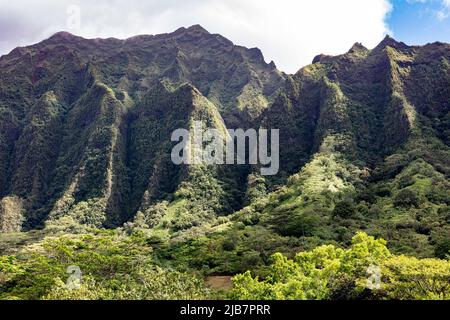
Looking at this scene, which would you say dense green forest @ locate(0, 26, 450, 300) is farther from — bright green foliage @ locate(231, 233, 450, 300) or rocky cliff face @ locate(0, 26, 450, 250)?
rocky cliff face @ locate(0, 26, 450, 250)

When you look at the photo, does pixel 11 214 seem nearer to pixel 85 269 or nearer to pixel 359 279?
pixel 85 269

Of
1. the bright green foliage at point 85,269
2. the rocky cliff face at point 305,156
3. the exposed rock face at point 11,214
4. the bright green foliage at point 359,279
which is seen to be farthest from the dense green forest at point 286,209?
the rocky cliff face at point 305,156

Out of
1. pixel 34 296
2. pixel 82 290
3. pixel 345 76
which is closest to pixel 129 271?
pixel 34 296

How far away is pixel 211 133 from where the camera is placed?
7318 inches

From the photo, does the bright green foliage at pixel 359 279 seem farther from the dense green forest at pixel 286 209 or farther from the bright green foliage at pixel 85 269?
the bright green foliage at pixel 85 269

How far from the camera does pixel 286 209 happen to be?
120 metres

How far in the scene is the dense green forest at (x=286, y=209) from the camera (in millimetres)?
49625

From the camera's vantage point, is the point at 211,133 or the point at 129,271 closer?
the point at 129,271

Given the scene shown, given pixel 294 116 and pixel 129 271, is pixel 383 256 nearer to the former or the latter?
pixel 129 271

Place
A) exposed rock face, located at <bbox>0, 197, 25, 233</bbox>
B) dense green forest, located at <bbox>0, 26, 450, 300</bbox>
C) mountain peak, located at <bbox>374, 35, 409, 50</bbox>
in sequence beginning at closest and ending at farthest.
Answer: dense green forest, located at <bbox>0, 26, 450, 300</bbox>, exposed rock face, located at <bbox>0, 197, 25, 233</bbox>, mountain peak, located at <bbox>374, 35, 409, 50</bbox>

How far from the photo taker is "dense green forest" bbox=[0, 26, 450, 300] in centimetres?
4962

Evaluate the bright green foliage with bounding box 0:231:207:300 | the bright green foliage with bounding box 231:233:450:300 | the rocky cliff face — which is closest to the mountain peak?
the rocky cliff face

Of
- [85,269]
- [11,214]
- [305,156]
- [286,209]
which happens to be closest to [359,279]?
[85,269]
